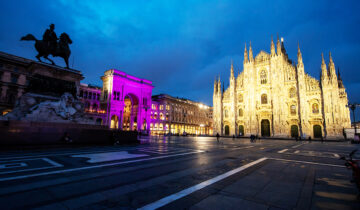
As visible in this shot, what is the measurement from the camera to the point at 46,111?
1220 cm

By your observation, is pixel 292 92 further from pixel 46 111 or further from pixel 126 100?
pixel 126 100

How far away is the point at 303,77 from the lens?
1480 inches

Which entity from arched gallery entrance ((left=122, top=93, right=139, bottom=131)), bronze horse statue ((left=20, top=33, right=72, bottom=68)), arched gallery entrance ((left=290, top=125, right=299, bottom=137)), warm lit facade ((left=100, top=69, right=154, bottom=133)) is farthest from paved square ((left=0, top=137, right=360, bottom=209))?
arched gallery entrance ((left=122, top=93, right=139, bottom=131))

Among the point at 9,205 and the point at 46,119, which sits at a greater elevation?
the point at 46,119

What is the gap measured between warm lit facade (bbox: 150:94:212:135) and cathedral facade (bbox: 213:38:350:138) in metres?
18.0

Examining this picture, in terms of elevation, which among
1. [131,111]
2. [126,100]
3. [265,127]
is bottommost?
[265,127]

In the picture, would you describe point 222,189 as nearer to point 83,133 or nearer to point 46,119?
point 83,133

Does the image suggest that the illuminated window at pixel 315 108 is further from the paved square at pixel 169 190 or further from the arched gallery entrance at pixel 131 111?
the arched gallery entrance at pixel 131 111

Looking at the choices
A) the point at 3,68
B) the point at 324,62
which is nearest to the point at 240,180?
the point at 324,62

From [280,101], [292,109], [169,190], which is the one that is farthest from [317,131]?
[169,190]

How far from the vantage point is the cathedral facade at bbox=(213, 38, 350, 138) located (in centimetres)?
3397

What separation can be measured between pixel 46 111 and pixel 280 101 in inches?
1715

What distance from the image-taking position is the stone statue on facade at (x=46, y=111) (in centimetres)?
1156

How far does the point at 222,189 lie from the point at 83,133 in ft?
41.2
